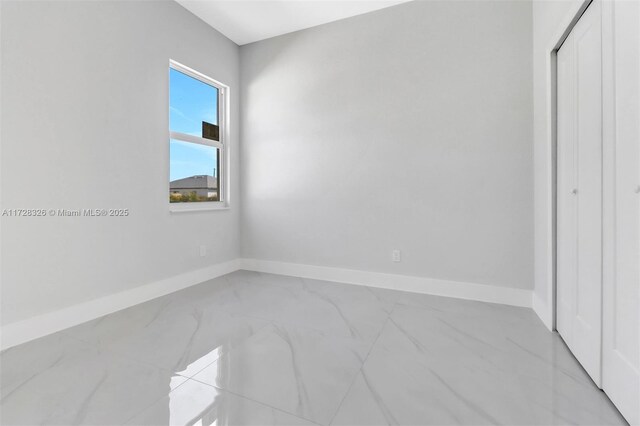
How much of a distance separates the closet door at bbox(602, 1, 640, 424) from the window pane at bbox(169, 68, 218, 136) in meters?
3.14

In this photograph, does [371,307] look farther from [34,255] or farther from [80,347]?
[34,255]

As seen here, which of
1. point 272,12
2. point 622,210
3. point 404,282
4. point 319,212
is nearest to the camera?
point 622,210

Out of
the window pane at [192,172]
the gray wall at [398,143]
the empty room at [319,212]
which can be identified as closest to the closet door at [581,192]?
the empty room at [319,212]

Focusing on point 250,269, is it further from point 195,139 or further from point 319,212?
point 195,139

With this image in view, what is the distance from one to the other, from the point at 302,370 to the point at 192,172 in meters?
2.41

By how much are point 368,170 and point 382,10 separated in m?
1.57

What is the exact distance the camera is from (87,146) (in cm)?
211

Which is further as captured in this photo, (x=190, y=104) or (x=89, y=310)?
(x=190, y=104)

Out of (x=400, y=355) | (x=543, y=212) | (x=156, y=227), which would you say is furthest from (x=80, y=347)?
(x=543, y=212)

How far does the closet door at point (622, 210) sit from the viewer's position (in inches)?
42.4

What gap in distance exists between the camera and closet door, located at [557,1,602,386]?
1.35 metres

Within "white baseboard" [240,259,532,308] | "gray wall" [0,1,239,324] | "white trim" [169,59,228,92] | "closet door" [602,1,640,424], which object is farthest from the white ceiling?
"white baseboard" [240,259,532,308]

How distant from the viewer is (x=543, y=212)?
2064 millimetres

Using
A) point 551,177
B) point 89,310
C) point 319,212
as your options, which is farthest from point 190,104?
point 551,177
